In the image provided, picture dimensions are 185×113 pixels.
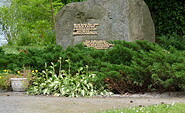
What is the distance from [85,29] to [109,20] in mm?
844

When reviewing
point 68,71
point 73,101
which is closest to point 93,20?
point 68,71

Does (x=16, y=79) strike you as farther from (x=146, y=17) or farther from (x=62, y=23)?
(x=146, y=17)

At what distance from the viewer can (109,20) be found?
10.5 metres

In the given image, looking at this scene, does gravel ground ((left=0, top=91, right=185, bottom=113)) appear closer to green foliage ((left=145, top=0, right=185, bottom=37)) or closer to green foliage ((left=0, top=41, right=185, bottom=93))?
green foliage ((left=0, top=41, right=185, bottom=93))

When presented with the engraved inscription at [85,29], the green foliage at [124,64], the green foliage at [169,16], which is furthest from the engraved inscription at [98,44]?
the green foliage at [169,16]

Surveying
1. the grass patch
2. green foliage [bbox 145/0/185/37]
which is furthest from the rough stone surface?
the grass patch

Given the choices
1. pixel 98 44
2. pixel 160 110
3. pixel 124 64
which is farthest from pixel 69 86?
pixel 98 44

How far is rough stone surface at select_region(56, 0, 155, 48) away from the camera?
1030cm

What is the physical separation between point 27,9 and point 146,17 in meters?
11.2

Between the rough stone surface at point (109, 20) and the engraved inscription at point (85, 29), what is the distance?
103 millimetres

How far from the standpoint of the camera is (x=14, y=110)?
16.9 ft

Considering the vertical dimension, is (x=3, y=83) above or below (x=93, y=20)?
below

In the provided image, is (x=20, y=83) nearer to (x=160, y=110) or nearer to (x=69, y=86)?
(x=69, y=86)

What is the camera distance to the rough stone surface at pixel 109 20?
406 inches
